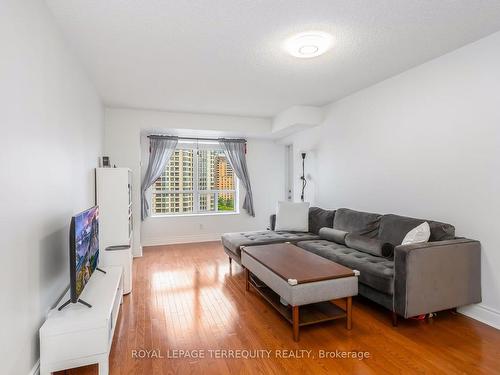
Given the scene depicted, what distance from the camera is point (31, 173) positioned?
1.75 m

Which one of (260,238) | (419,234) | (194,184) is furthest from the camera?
(194,184)

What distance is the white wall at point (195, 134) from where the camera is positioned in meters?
4.91

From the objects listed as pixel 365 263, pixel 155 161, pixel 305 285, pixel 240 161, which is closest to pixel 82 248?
pixel 305 285

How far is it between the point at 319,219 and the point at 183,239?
2954 millimetres

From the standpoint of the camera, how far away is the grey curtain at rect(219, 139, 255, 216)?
6215 millimetres

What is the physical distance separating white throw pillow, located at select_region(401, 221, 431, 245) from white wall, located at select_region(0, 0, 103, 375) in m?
2.97

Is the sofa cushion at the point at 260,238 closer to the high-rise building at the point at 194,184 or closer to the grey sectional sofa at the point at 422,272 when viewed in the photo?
the grey sectional sofa at the point at 422,272

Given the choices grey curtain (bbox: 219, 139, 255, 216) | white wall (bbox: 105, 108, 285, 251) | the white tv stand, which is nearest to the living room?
the white tv stand

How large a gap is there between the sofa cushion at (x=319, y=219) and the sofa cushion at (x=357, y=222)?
0.47ft

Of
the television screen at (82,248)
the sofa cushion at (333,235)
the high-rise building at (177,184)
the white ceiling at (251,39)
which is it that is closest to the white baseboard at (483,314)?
the sofa cushion at (333,235)

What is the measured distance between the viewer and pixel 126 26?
2.35 meters

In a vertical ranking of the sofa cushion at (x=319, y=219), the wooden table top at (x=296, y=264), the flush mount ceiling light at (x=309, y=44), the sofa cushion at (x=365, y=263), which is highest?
the flush mount ceiling light at (x=309, y=44)

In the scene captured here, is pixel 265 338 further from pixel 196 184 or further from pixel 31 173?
pixel 196 184

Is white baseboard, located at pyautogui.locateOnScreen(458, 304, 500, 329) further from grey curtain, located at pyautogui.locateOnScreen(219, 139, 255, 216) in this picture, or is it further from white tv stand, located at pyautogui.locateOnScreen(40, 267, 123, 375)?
grey curtain, located at pyautogui.locateOnScreen(219, 139, 255, 216)
